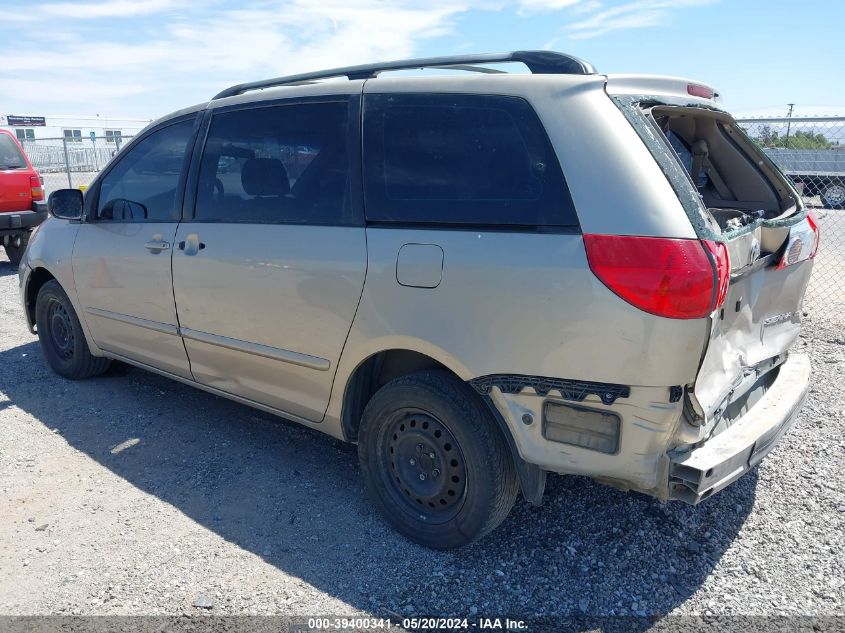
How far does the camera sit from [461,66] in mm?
3096

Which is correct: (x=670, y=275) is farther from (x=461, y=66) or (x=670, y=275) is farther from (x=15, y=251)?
(x=15, y=251)

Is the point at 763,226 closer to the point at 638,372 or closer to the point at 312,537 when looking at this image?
the point at 638,372

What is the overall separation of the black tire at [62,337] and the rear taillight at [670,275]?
406 cm

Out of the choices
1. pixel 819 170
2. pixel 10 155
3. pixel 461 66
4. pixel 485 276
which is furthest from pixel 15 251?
pixel 819 170

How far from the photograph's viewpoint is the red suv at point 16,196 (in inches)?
368

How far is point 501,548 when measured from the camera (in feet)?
9.86

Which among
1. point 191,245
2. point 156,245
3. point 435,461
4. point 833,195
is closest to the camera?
point 435,461

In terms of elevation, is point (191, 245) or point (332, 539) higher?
point (191, 245)

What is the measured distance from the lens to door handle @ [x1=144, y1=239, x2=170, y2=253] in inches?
152

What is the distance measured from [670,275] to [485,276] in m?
0.68

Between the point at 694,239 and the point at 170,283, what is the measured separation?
286 cm

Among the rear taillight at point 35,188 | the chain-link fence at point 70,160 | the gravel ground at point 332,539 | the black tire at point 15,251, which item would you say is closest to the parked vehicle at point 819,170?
the gravel ground at point 332,539

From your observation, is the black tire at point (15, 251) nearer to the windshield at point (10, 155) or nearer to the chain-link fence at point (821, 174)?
the windshield at point (10, 155)

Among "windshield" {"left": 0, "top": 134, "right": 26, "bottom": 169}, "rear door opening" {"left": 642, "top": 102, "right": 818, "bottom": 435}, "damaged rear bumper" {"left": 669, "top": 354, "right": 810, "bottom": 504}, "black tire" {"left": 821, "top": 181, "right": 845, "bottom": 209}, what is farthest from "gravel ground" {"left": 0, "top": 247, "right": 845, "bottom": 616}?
"black tire" {"left": 821, "top": 181, "right": 845, "bottom": 209}
